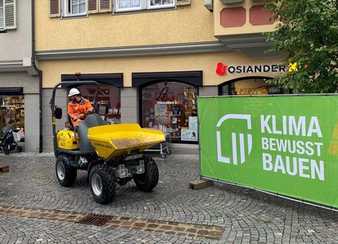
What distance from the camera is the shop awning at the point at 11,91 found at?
52.4 feet

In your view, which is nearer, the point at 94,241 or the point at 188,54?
the point at 94,241

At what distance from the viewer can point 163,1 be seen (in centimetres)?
1396

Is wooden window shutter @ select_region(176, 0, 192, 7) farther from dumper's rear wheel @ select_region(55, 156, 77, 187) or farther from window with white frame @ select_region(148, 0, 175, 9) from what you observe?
dumper's rear wheel @ select_region(55, 156, 77, 187)

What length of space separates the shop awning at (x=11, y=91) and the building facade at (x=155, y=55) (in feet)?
3.17

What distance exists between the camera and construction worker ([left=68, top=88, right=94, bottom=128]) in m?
9.58

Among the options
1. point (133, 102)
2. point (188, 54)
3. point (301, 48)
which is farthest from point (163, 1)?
point (301, 48)

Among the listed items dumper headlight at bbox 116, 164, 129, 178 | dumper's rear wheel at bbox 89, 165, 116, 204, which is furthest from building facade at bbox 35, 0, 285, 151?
dumper's rear wheel at bbox 89, 165, 116, 204

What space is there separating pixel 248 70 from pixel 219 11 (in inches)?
71.1

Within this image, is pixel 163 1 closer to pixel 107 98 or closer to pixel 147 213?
pixel 107 98

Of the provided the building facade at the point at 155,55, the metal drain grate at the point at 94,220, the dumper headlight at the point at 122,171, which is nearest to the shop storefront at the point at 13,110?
the building facade at the point at 155,55

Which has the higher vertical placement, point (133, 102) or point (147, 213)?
point (133, 102)

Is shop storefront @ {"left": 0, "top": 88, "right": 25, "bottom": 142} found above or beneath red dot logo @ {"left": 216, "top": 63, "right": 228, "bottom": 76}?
beneath

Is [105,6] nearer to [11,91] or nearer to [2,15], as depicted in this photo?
[2,15]

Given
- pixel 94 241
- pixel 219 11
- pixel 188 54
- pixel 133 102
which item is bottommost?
pixel 94 241
